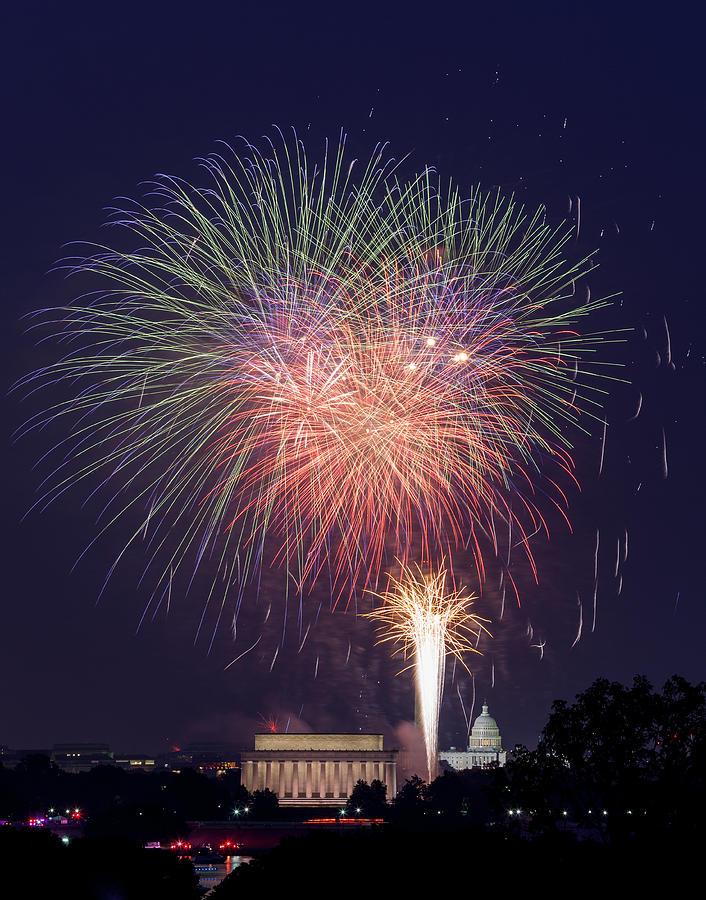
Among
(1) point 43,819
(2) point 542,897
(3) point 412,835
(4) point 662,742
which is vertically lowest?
(2) point 542,897

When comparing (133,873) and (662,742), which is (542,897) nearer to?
(662,742)

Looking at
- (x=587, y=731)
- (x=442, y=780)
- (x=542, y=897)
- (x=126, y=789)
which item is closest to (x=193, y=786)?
(x=126, y=789)

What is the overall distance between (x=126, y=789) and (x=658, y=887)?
16394cm

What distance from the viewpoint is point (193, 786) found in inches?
6516

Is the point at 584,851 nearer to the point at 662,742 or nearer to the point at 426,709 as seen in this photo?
the point at 662,742

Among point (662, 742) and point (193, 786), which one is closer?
point (662, 742)

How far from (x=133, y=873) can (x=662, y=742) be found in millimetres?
31431

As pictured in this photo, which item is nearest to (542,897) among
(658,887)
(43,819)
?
(658,887)

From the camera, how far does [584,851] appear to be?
36656 mm

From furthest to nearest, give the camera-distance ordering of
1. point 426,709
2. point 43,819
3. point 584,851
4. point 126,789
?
point 126,789, point 43,819, point 426,709, point 584,851

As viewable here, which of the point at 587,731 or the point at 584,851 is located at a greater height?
the point at 587,731

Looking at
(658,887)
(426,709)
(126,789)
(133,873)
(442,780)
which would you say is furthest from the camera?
(126,789)

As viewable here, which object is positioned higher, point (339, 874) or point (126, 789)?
point (126, 789)

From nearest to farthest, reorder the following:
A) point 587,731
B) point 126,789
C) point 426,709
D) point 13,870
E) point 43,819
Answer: point 587,731 → point 13,870 → point 426,709 → point 43,819 → point 126,789
